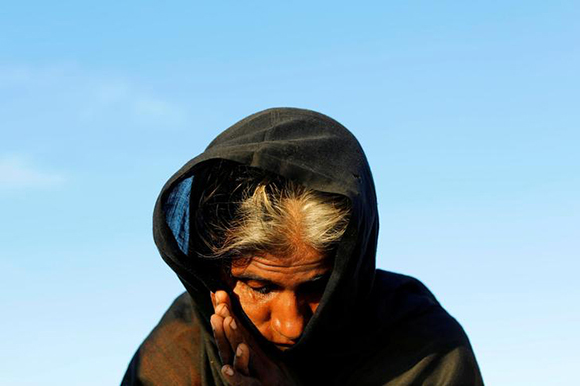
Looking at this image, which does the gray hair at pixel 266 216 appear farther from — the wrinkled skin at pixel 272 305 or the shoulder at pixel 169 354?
the shoulder at pixel 169 354

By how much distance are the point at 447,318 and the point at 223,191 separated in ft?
4.08

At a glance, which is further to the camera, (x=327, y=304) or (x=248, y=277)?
(x=248, y=277)

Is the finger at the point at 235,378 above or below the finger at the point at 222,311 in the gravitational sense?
below

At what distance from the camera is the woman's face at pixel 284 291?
4.27 m

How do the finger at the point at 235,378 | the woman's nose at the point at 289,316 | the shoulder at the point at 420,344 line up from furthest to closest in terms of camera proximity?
the shoulder at the point at 420,344 < the woman's nose at the point at 289,316 < the finger at the point at 235,378

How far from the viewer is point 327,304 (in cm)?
419

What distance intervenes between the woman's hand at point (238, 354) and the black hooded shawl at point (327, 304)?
0.45 feet

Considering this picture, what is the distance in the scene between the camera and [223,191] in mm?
4438

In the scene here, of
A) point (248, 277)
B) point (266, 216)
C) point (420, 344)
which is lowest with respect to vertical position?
point (420, 344)

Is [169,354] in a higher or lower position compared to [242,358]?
higher

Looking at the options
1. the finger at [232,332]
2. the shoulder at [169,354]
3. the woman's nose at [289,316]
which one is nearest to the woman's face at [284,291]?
the woman's nose at [289,316]

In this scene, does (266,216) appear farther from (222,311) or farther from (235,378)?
(235,378)

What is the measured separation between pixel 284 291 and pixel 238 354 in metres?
0.36

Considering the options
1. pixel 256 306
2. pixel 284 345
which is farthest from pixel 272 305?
pixel 284 345
